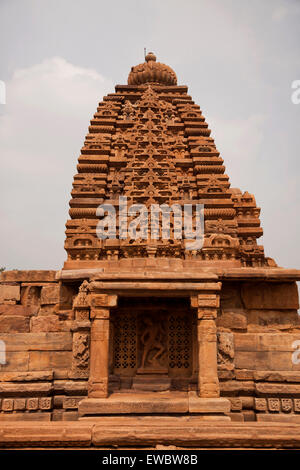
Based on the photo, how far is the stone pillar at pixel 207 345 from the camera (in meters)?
6.10

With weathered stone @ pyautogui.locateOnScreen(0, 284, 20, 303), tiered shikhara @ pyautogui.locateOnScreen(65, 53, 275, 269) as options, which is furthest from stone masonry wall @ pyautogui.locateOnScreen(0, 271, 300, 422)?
tiered shikhara @ pyautogui.locateOnScreen(65, 53, 275, 269)

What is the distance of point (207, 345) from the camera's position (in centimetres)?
629

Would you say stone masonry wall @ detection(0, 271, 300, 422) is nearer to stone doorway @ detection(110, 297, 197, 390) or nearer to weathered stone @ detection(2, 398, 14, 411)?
weathered stone @ detection(2, 398, 14, 411)

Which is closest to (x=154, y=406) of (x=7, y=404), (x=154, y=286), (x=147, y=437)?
(x=147, y=437)

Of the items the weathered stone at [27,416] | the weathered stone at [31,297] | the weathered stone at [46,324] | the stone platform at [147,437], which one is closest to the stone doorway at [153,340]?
the weathered stone at [46,324]

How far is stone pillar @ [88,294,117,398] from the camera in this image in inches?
241

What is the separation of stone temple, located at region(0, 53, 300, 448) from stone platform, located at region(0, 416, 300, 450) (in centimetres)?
1

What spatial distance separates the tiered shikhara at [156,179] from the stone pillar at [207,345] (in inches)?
61.6

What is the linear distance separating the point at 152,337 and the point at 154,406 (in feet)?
4.95

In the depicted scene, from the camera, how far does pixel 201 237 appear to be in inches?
330
